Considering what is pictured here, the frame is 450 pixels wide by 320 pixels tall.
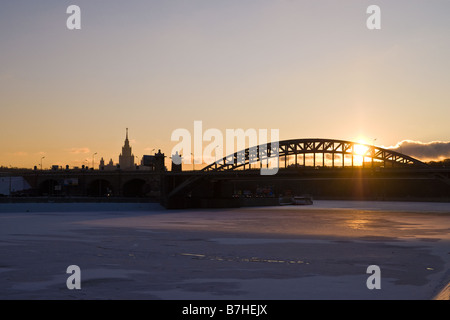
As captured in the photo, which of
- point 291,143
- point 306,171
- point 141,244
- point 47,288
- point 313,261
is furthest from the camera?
point 291,143

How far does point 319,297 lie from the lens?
18.0m

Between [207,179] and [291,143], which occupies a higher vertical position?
[291,143]

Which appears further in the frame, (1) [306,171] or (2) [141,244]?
(1) [306,171]

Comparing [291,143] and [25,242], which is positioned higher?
[291,143]

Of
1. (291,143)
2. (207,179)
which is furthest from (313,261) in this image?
(291,143)

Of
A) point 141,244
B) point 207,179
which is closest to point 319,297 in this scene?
point 141,244

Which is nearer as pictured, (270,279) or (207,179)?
(270,279)

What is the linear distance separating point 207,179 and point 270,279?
10517 cm

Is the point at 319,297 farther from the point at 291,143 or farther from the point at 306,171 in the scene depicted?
the point at 291,143

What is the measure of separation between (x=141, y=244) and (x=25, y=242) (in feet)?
25.3

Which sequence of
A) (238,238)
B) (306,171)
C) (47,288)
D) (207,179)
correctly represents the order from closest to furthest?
(47,288) → (238,238) → (306,171) → (207,179)

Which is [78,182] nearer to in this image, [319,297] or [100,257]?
[100,257]

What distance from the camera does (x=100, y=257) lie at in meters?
28.3
